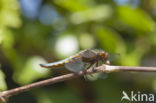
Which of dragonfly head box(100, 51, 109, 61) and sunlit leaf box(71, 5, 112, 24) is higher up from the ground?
dragonfly head box(100, 51, 109, 61)

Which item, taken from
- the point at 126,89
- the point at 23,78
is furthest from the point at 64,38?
the point at 126,89

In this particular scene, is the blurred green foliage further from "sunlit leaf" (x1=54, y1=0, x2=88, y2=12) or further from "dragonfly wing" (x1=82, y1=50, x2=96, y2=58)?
"dragonfly wing" (x1=82, y1=50, x2=96, y2=58)

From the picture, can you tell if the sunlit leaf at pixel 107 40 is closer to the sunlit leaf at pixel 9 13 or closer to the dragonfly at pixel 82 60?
the sunlit leaf at pixel 9 13

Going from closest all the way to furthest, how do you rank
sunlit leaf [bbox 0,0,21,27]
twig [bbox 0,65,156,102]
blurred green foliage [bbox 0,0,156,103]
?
twig [bbox 0,65,156,102]
sunlit leaf [bbox 0,0,21,27]
blurred green foliage [bbox 0,0,156,103]

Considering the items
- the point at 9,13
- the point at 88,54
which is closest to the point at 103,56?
the point at 88,54

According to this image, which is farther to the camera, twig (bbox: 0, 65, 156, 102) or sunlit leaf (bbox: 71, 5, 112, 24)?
sunlit leaf (bbox: 71, 5, 112, 24)

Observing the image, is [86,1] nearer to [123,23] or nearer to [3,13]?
[123,23]

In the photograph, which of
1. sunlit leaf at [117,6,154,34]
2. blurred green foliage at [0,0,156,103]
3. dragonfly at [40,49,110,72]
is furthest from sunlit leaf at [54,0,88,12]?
dragonfly at [40,49,110,72]
